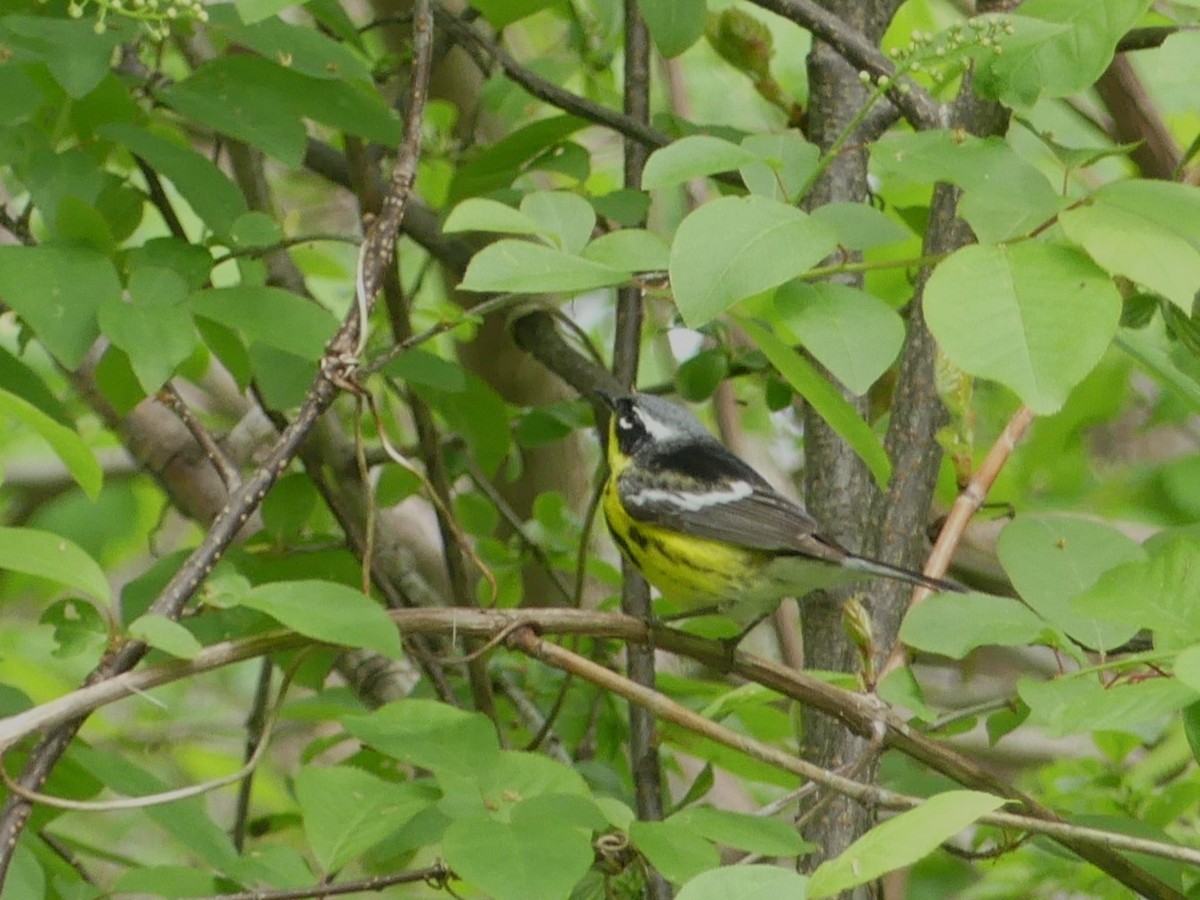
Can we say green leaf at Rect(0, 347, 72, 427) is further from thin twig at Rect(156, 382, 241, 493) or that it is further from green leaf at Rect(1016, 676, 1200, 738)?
green leaf at Rect(1016, 676, 1200, 738)

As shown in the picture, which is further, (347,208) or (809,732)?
(347,208)

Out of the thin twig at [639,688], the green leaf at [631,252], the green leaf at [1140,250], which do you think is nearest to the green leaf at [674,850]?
the thin twig at [639,688]

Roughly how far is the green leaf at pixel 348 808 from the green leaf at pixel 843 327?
0.62m

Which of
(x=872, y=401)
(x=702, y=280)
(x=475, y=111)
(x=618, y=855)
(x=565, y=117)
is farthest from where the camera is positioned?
(x=475, y=111)

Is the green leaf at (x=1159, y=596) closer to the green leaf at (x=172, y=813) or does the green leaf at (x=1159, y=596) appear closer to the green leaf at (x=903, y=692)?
the green leaf at (x=903, y=692)

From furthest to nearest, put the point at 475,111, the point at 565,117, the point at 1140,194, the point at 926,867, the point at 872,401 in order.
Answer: the point at 926,867 → the point at 475,111 → the point at 872,401 → the point at 565,117 → the point at 1140,194

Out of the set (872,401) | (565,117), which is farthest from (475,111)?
(872,401)

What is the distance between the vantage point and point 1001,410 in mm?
3633

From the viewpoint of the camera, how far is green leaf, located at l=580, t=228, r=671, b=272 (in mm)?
1616

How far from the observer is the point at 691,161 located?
158cm

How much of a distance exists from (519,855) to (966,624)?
0.56 m

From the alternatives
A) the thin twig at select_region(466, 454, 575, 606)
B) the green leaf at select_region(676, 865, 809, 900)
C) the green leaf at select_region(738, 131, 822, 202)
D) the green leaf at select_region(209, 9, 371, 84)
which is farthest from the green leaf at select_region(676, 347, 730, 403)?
the green leaf at select_region(676, 865, 809, 900)

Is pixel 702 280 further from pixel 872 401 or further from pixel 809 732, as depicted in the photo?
pixel 872 401

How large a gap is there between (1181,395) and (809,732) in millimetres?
830
